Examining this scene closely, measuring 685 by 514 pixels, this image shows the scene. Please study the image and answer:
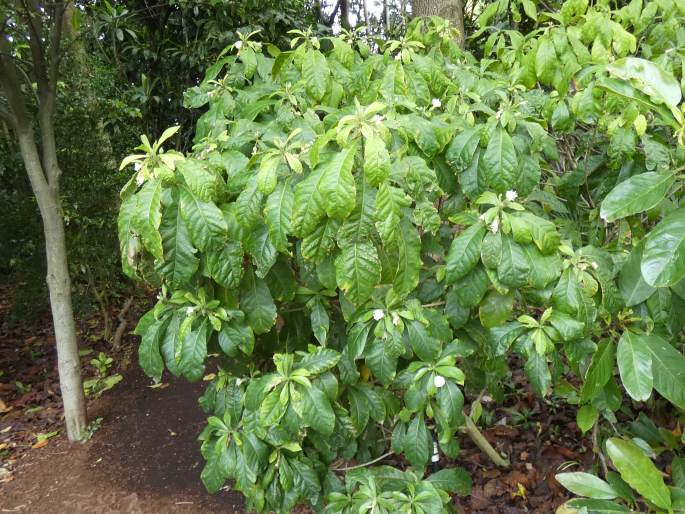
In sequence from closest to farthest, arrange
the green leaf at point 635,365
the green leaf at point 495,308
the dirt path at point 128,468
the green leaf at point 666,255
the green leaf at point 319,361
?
the green leaf at point 666,255 < the green leaf at point 635,365 < the green leaf at point 495,308 < the green leaf at point 319,361 < the dirt path at point 128,468

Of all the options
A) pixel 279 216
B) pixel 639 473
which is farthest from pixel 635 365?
pixel 279 216

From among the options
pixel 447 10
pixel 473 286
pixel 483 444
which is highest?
pixel 447 10

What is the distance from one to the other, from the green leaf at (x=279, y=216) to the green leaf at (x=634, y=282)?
0.93m

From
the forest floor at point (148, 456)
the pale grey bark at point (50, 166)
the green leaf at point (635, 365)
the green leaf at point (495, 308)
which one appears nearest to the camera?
the green leaf at point (635, 365)

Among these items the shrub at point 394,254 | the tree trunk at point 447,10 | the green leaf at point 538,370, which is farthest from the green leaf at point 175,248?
the tree trunk at point 447,10

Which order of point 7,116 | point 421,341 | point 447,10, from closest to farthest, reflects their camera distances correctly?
point 421,341 < point 7,116 < point 447,10

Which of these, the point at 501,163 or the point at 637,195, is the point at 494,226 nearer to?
the point at 501,163

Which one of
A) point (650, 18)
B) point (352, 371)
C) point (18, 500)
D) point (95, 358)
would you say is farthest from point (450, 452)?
point (95, 358)

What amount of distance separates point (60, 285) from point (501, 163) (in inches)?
118

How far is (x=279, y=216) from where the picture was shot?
1322 millimetres

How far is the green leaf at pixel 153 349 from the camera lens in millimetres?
1709

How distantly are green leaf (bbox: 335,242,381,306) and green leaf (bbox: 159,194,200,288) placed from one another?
436 mm

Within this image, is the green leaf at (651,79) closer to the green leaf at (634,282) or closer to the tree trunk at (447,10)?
the green leaf at (634,282)

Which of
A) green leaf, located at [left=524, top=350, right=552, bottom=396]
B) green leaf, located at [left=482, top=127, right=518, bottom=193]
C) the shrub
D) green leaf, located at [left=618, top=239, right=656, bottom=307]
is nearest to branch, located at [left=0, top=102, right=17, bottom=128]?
the shrub
